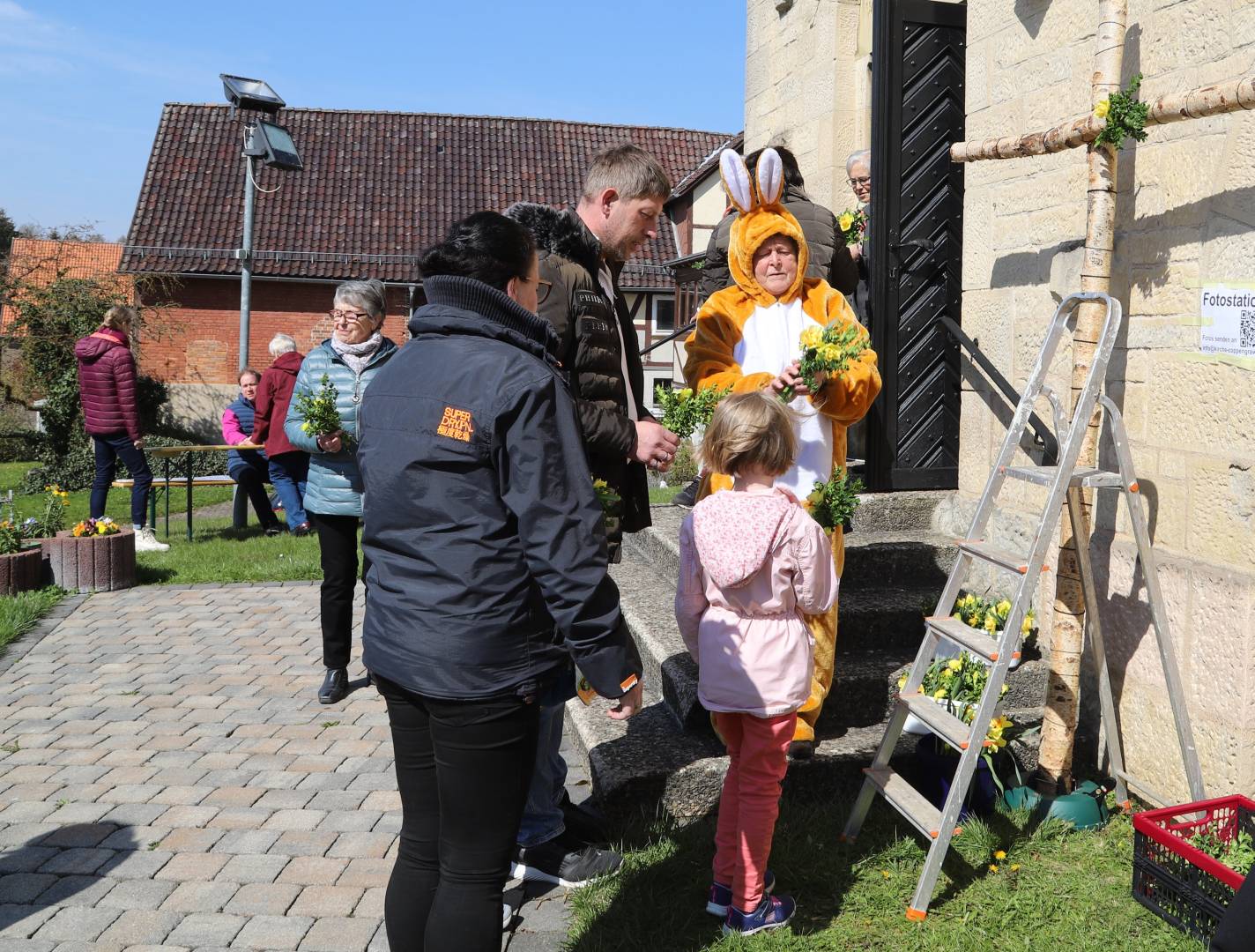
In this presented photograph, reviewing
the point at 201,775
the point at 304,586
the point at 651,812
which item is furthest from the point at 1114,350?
the point at 304,586

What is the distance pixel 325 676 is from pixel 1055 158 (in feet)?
14.1

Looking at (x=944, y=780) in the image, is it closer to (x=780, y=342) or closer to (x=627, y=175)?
(x=780, y=342)

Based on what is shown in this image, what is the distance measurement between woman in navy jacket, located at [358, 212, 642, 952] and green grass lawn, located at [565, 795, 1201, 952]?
0.92 m

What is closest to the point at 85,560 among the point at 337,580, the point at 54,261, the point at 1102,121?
the point at 337,580

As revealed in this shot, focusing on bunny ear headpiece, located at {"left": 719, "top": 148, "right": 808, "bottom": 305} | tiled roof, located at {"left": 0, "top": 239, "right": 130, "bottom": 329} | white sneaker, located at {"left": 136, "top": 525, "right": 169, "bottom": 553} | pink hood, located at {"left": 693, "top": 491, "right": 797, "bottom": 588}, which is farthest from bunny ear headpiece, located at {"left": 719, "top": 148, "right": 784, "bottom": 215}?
tiled roof, located at {"left": 0, "top": 239, "right": 130, "bottom": 329}

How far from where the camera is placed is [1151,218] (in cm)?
416

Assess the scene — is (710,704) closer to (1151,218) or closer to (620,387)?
(620,387)

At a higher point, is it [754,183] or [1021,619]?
[754,183]

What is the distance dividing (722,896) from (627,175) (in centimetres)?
230

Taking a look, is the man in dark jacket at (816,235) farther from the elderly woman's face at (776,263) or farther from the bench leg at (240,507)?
the bench leg at (240,507)

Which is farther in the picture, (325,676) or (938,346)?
(938,346)

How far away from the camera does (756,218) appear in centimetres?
411

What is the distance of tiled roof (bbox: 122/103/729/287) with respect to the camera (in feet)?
93.9

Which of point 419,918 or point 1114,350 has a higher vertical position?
point 1114,350
